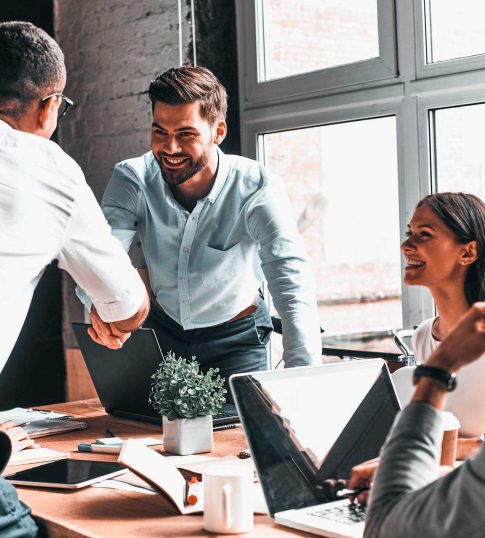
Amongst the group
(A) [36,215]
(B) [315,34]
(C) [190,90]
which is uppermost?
(B) [315,34]

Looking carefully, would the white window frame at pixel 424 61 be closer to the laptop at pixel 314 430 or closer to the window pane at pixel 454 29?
the window pane at pixel 454 29

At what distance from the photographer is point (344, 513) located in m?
1.45

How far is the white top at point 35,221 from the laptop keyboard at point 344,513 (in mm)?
642

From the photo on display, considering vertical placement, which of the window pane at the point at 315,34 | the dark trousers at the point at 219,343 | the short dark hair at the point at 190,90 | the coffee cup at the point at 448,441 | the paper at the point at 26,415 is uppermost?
the window pane at the point at 315,34

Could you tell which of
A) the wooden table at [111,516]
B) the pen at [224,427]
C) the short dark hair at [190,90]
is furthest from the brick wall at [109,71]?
the wooden table at [111,516]

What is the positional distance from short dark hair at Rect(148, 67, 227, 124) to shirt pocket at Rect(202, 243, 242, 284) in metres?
0.43

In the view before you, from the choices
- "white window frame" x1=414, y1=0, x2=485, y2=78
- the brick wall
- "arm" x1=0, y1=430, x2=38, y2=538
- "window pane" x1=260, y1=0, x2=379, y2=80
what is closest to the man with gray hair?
"arm" x1=0, y1=430, x2=38, y2=538

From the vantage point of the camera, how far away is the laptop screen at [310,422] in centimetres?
148

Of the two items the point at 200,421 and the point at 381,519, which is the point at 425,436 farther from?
the point at 200,421

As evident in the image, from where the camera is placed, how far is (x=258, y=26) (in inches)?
144

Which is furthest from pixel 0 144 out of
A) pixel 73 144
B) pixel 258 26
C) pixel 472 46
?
pixel 73 144

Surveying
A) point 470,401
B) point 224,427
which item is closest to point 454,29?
point 470,401

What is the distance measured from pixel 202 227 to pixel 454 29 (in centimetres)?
114

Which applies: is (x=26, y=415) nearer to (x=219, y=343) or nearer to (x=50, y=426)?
(x=50, y=426)
